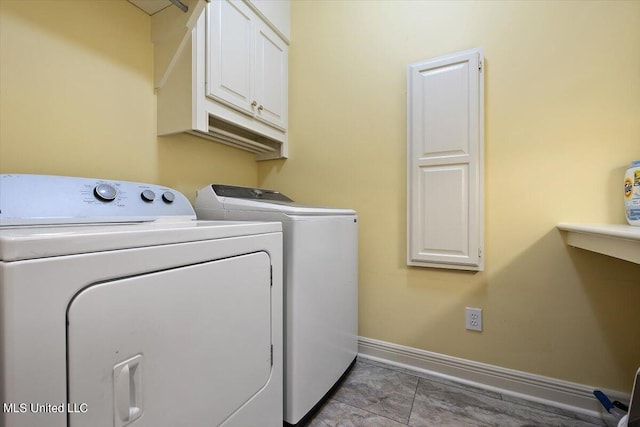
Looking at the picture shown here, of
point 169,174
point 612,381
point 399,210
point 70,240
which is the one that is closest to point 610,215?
point 612,381

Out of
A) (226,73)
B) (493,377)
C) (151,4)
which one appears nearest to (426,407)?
(493,377)

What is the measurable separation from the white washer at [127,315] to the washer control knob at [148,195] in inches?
3.7

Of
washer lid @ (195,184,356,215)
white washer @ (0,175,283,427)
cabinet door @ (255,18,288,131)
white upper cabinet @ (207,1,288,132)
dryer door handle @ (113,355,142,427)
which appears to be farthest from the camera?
cabinet door @ (255,18,288,131)

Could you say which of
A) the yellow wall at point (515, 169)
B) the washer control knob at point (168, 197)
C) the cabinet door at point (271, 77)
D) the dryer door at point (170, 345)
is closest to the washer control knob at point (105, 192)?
the washer control knob at point (168, 197)

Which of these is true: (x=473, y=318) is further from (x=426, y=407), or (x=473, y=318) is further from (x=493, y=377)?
(x=426, y=407)

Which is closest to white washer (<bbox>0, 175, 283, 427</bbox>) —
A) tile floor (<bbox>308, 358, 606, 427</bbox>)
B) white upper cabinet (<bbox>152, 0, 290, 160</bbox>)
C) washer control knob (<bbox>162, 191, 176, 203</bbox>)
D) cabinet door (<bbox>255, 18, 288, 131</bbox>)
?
washer control knob (<bbox>162, 191, 176, 203</bbox>)

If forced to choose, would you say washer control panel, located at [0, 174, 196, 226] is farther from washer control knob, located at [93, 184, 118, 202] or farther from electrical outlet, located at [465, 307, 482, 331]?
electrical outlet, located at [465, 307, 482, 331]

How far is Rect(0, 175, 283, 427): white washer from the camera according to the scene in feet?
1.35

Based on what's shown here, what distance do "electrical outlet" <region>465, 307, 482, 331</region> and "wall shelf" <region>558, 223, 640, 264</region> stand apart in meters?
0.54

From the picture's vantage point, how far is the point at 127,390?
534mm

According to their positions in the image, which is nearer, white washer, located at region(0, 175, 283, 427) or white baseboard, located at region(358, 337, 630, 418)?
white washer, located at region(0, 175, 283, 427)

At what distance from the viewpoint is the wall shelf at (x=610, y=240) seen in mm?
808

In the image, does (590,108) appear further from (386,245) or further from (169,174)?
(169,174)

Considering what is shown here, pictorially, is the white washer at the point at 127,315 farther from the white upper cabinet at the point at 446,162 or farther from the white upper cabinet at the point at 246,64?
the white upper cabinet at the point at 446,162
